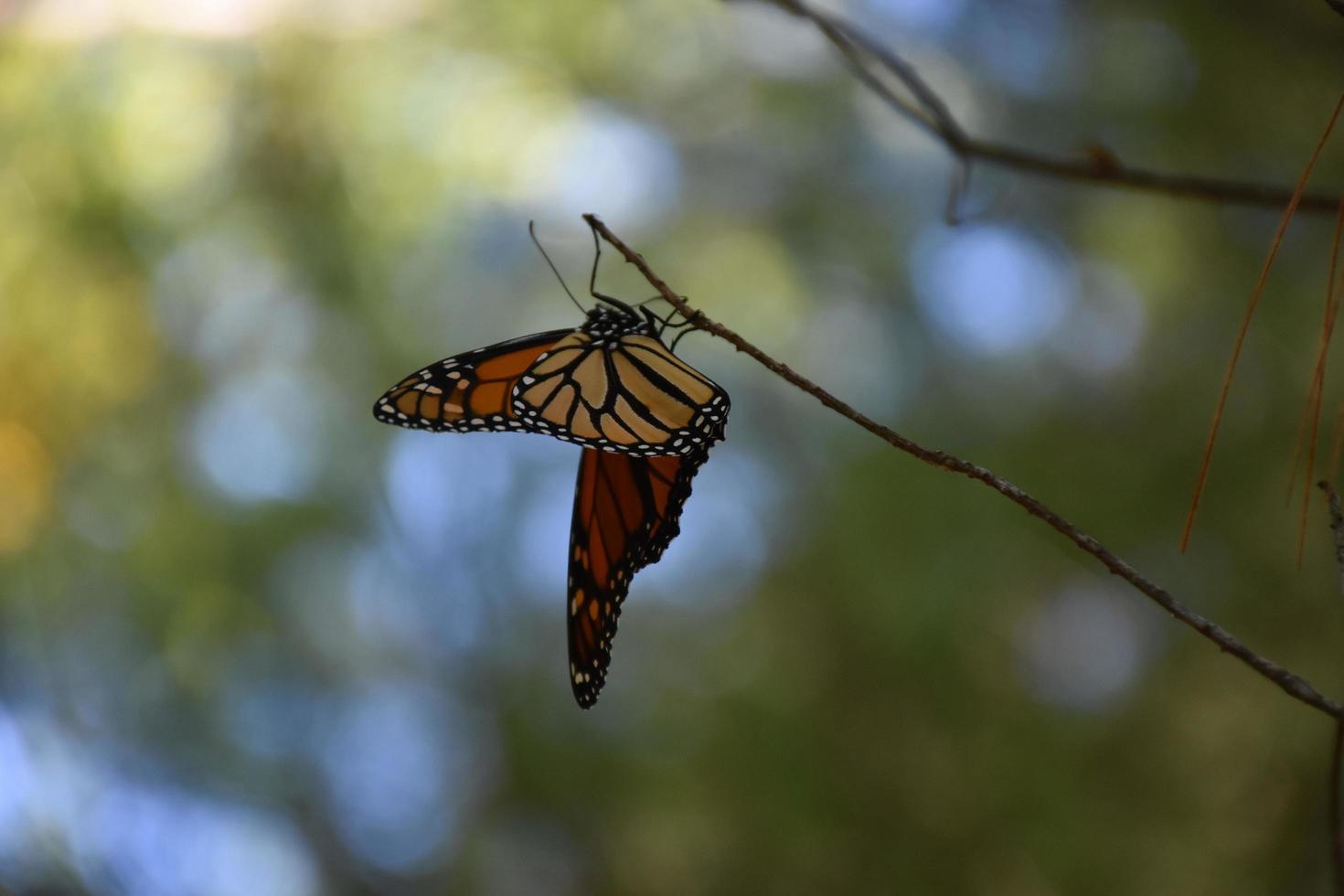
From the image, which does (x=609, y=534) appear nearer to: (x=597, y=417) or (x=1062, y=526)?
(x=597, y=417)

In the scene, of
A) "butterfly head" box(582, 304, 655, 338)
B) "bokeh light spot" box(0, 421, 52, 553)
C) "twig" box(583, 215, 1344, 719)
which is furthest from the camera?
"bokeh light spot" box(0, 421, 52, 553)

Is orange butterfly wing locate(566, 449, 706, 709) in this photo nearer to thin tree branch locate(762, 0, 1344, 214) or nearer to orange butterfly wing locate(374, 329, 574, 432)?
orange butterfly wing locate(374, 329, 574, 432)

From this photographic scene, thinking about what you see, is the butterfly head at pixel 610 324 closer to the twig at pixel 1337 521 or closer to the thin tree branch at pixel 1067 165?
the thin tree branch at pixel 1067 165


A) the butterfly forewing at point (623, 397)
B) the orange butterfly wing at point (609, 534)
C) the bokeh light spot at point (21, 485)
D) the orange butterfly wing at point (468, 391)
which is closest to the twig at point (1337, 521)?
the butterfly forewing at point (623, 397)

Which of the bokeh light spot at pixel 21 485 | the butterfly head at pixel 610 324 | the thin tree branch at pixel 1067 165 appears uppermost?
the thin tree branch at pixel 1067 165

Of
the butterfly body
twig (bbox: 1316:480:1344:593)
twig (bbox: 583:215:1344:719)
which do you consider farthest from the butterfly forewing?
twig (bbox: 1316:480:1344:593)

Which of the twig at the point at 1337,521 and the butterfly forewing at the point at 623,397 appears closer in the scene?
the twig at the point at 1337,521

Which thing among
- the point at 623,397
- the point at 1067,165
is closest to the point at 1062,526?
the point at 623,397

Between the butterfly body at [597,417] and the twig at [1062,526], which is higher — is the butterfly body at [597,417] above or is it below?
above
